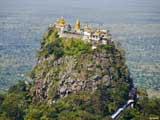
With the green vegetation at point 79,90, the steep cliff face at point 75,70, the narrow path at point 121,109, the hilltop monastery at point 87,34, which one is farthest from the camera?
the hilltop monastery at point 87,34

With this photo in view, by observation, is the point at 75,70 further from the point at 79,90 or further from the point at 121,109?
the point at 121,109

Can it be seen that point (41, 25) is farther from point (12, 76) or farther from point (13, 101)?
point (13, 101)

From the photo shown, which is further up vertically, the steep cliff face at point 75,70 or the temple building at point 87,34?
the temple building at point 87,34

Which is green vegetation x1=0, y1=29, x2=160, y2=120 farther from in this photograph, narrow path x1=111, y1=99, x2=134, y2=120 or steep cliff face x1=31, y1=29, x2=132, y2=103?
narrow path x1=111, y1=99, x2=134, y2=120

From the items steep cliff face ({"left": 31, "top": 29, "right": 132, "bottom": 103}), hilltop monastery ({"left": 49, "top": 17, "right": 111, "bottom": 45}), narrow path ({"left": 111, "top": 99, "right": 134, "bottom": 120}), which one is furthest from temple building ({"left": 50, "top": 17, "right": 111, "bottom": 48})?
narrow path ({"left": 111, "top": 99, "right": 134, "bottom": 120})

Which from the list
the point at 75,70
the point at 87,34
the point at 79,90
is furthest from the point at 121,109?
the point at 87,34

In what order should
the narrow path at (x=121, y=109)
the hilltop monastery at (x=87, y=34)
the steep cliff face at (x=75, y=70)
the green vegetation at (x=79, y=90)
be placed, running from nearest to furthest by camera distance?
the narrow path at (x=121, y=109) → the green vegetation at (x=79, y=90) → the steep cliff face at (x=75, y=70) → the hilltop monastery at (x=87, y=34)

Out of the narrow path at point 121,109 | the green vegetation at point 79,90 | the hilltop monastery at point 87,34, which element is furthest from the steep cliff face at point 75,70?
the narrow path at point 121,109

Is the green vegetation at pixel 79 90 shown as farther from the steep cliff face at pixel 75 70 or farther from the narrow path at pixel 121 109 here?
the narrow path at pixel 121 109

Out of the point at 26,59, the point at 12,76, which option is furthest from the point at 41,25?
the point at 12,76
